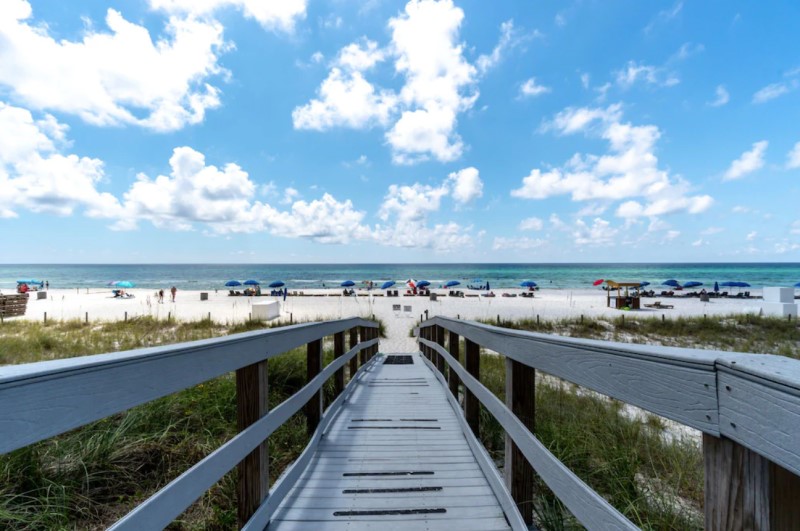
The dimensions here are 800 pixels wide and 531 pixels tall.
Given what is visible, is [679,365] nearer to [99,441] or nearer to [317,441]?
[317,441]

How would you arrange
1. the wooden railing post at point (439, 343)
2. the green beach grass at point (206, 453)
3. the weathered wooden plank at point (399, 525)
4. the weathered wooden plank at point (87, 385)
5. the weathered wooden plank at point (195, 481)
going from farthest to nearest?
the wooden railing post at point (439, 343), the green beach grass at point (206, 453), the weathered wooden plank at point (399, 525), the weathered wooden plank at point (195, 481), the weathered wooden plank at point (87, 385)

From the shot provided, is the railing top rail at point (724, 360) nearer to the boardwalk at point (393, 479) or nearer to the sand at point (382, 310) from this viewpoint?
the boardwalk at point (393, 479)

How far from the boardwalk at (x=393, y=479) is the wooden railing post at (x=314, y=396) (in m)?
0.21

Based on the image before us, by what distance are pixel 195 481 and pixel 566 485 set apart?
144 cm

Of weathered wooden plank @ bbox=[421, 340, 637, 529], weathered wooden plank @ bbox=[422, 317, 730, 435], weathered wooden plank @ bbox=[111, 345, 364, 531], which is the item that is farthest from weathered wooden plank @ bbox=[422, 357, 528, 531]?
weathered wooden plank @ bbox=[111, 345, 364, 531]

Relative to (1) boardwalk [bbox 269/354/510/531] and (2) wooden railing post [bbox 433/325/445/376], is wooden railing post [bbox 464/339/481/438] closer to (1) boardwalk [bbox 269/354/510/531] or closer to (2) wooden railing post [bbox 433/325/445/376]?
(1) boardwalk [bbox 269/354/510/531]

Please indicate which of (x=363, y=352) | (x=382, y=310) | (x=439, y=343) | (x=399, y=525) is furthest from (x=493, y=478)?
(x=382, y=310)

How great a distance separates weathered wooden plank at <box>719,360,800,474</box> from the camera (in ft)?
2.18

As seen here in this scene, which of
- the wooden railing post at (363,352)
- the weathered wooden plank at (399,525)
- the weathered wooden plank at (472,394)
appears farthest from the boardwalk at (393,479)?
the wooden railing post at (363,352)

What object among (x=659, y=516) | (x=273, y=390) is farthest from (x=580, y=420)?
(x=273, y=390)

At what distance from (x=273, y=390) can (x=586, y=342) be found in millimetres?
4357

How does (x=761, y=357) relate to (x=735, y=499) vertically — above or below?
above

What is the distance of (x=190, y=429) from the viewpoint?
138 inches

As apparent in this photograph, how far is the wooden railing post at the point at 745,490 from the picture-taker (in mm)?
733
